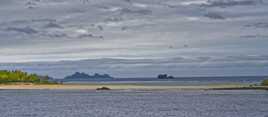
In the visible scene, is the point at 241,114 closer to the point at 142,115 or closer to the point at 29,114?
the point at 142,115

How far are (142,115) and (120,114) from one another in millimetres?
3464

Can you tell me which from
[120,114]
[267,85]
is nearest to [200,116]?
[120,114]

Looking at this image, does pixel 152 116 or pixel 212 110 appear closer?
pixel 152 116

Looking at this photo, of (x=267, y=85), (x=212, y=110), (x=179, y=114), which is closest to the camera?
(x=179, y=114)

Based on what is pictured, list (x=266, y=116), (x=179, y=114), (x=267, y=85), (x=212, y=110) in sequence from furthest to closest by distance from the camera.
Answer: (x=267, y=85) < (x=212, y=110) < (x=179, y=114) < (x=266, y=116)

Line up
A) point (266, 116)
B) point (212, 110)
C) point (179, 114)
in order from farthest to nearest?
point (212, 110) < point (179, 114) < point (266, 116)

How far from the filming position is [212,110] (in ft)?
317

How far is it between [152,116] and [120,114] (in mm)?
5827

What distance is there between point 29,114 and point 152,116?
59.8 ft

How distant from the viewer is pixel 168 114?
89.1 metres

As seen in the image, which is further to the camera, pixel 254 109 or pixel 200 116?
pixel 254 109

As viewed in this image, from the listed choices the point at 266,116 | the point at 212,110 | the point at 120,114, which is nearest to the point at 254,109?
the point at 212,110

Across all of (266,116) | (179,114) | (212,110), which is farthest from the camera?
(212,110)

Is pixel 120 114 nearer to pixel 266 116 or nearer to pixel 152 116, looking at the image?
pixel 152 116
